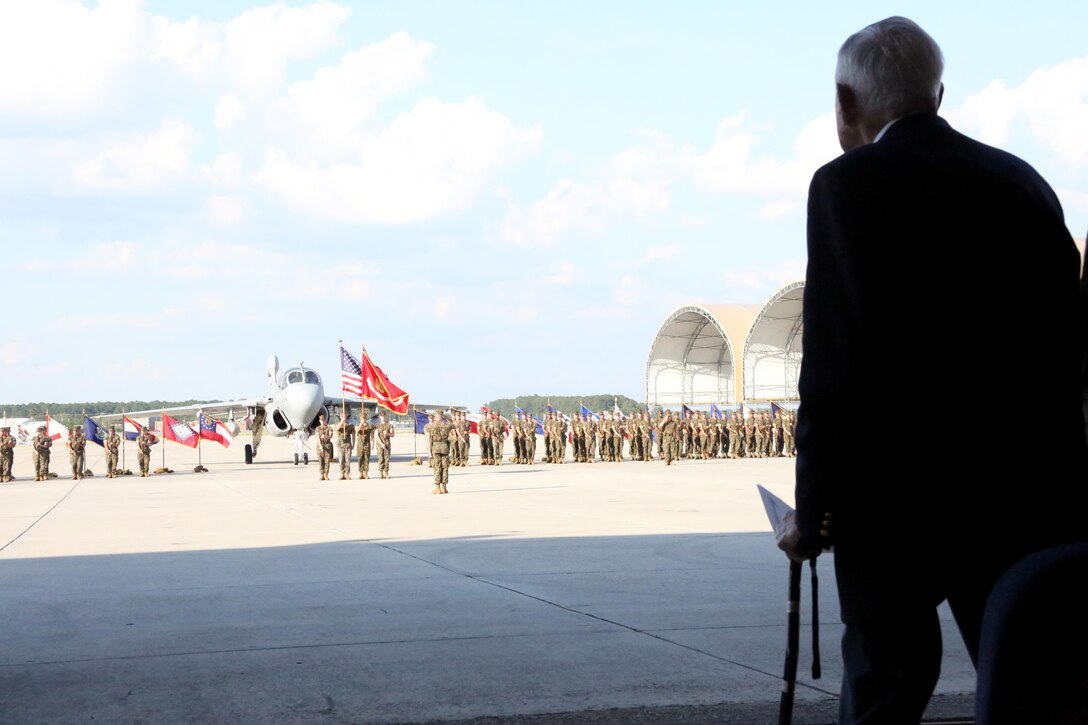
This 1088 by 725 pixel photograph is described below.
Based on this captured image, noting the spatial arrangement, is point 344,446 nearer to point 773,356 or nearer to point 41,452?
point 41,452

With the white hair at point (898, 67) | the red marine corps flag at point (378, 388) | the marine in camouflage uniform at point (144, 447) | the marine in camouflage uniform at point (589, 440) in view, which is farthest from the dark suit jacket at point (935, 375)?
the marine in camouflage uniform at point (589, 440)

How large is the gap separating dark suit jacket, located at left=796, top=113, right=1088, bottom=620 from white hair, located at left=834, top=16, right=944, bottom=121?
170mm

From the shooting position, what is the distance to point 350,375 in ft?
102

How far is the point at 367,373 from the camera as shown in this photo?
3002 cm

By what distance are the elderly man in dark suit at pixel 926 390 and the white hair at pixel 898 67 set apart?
15 centimetres

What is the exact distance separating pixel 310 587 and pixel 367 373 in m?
22.0

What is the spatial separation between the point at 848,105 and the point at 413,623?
4741mm

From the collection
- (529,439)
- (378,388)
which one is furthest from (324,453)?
(529,439)

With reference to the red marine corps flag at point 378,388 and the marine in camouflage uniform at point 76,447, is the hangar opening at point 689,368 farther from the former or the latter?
the marine in camouflage uniform at point 76,447

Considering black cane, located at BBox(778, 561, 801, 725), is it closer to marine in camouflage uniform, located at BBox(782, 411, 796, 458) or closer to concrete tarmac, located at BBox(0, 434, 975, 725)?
concrete tarmac, located at BBox(0, 434, 975, 725)

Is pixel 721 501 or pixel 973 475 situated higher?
pixel 973 475

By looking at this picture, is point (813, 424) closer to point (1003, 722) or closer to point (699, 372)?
point (1003, 722)

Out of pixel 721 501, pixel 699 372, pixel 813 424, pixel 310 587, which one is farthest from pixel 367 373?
pixel 699 372

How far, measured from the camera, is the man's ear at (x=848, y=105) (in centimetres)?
252
